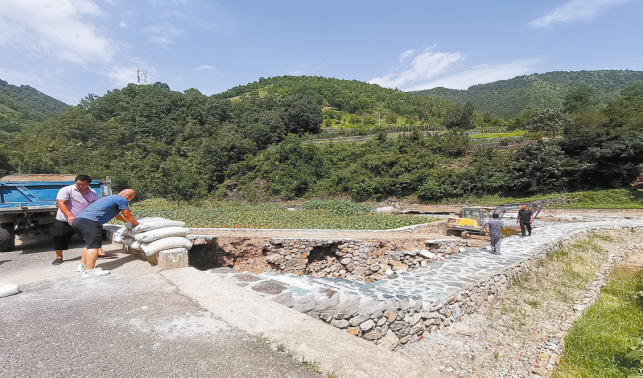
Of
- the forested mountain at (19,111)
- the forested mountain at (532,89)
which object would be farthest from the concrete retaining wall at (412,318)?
the forested mountain at (532,89)

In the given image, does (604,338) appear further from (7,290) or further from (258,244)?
(7,290)

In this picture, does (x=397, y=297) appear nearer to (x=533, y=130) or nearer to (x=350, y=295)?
(x=350, y=295)

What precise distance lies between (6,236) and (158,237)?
173 inches

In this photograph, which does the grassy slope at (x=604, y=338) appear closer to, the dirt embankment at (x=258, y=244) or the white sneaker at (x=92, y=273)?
the dirt embankment at (x=258, y=244)

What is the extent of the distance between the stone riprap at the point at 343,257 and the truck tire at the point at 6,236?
6032 mm

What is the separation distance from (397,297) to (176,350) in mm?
3761

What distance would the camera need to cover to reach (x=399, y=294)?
209 inches

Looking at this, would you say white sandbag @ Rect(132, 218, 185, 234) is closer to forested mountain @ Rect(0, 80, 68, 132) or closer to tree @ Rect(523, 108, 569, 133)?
tree @ Rect(523, 108, 569, 133)

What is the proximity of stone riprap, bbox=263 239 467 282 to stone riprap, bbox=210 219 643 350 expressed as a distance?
1.36m

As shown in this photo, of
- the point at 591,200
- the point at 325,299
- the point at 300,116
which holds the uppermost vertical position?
the point at 300,116

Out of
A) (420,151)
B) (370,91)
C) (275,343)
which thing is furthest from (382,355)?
(370,91)

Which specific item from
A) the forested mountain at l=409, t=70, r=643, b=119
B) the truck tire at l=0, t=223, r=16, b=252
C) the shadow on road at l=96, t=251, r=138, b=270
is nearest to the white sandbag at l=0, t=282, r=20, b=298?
the shadow on road at l=96, t=251, r=138, b=270

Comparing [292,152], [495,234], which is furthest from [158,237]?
[292,152]

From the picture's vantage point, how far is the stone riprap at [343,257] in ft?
30.7
